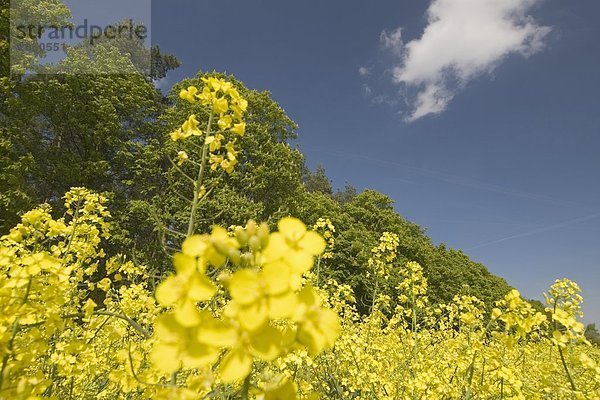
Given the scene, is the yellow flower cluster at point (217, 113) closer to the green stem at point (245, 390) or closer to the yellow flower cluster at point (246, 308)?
the yellow flower cluster at point (246, 308)

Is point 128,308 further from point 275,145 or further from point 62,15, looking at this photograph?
point 62,15

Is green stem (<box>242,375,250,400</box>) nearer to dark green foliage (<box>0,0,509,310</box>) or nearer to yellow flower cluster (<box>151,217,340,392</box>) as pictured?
yellow flower cluster (<box>151,217,340,392</box>)

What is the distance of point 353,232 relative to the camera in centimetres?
2127

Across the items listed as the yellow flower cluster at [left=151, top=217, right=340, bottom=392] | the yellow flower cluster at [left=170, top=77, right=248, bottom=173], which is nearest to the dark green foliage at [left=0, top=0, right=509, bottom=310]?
the yellow flower cluster at [left=170, top=77, right=248, bottom=173]

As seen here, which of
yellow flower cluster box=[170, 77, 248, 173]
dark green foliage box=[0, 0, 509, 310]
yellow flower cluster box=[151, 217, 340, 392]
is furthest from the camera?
dark green foliage box=[0, 0, 509, 310]

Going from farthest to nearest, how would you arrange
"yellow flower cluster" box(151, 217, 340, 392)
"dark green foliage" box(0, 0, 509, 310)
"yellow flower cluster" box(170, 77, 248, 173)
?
"dark green foliage" box(0, 0, 509, 310) < "yellow flower cluster" box(170, 77, 248, 173) < "yellow flower cluster" box(151, 217, 340, 392)

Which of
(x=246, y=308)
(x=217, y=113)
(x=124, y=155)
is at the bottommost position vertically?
(x=246, y=308)

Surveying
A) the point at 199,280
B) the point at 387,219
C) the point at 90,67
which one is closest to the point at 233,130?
the point at 199,280

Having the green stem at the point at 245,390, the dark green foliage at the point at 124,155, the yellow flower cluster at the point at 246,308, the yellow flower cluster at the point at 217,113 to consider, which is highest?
the dark green foliage at the point at 124,155

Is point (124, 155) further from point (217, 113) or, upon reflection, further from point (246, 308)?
point (246, 308)

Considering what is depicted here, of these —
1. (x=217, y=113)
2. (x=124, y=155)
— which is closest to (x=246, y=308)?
(x=217, y=113)

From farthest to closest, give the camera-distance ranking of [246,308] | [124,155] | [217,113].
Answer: [124,155] < [217,113] < [246,308]

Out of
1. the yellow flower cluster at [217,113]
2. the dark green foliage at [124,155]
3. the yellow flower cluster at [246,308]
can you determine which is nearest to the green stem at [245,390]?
the yellow flower cluster at [246,308]

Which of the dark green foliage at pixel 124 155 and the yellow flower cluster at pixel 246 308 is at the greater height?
the dark green foliage at pixel 124 155
